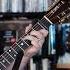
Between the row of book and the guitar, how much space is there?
0.21m

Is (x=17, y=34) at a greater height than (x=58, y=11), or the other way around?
(x=58, y=11)

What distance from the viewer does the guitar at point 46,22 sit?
3.57ft

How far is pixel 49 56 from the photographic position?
1.35 meters

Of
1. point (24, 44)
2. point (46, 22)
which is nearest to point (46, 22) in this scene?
point (46, 22)

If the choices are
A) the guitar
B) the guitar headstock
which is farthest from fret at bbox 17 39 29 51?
the guitar headstock

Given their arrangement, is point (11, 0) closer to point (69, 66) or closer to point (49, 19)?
point (49, 19)

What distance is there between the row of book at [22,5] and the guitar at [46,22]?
212 millimetres

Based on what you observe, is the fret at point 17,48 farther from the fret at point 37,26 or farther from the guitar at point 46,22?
the fret at point 37,26

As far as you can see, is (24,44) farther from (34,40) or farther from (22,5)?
(22,5)

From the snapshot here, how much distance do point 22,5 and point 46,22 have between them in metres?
0.26

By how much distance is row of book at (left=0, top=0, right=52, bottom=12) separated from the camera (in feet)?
4.37

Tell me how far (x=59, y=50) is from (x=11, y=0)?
329 mm

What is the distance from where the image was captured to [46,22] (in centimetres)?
111

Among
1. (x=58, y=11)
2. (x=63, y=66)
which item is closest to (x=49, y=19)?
(x=58, y=11)
